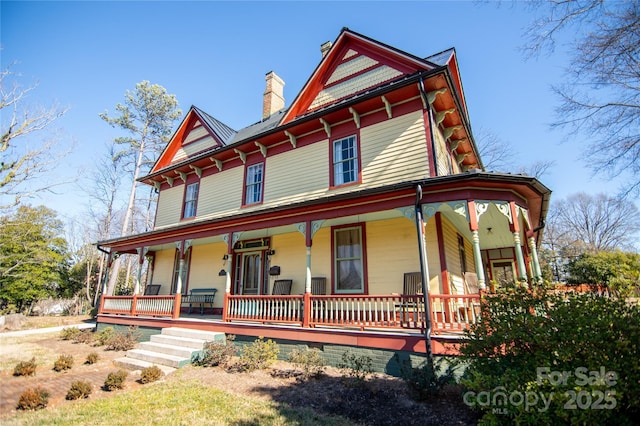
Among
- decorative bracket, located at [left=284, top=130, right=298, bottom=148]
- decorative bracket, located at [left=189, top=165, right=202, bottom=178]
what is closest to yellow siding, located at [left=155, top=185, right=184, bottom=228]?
decorative bracket, located at [left=189, top=165, right=202, bottom=178]

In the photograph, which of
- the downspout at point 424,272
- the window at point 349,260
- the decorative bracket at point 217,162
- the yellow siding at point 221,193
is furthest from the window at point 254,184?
the downspout at point 424,272

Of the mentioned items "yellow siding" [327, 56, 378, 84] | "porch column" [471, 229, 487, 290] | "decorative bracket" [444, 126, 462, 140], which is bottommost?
"porch column" [471, 229, 487, 290]

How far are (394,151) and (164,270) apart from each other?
12.2 meters

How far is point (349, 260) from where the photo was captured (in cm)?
960

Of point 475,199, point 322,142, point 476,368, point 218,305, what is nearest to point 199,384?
point 476,368

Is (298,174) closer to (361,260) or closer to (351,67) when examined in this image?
(361,260)

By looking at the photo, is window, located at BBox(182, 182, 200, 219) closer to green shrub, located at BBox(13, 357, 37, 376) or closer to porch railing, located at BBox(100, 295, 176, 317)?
porch railing, located at BBox(100, 295, 176, 317)

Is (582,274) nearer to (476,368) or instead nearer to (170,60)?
(476,368)

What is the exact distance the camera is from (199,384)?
20.9 ft

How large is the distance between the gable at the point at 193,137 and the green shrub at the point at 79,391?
11.4 m

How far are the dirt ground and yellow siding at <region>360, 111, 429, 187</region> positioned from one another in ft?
18.2

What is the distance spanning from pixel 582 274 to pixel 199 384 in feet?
84.2

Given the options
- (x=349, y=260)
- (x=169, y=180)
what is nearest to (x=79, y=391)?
(x=349, y=260)

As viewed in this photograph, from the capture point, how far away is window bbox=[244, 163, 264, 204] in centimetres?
1248
